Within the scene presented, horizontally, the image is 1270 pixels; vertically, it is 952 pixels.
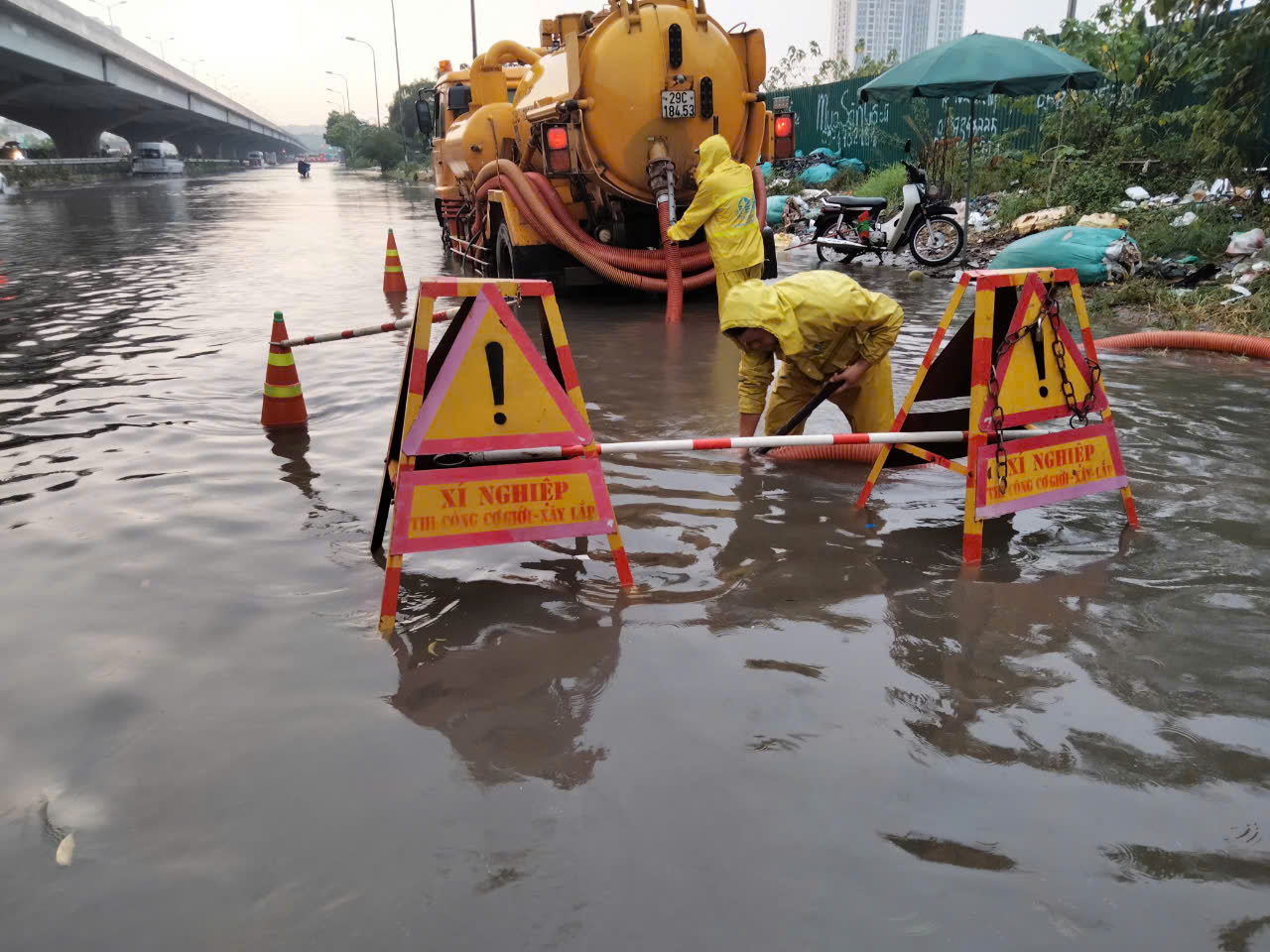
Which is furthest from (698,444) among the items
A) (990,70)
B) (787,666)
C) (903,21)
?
(903,21)

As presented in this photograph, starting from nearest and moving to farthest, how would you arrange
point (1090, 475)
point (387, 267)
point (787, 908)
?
point (787, 908) < point (1090, 475) < point (387, 267)

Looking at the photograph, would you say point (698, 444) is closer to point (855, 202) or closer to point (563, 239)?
point (563, 239)

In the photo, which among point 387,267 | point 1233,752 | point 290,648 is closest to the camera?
point 1233,752

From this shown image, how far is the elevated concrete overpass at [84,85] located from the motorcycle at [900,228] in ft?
93.7

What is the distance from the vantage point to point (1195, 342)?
709 cm

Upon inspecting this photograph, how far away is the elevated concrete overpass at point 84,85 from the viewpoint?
1262 inches

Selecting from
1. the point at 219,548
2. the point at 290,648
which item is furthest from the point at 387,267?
the point at 290,648

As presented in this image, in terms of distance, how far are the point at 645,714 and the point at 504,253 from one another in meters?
8.61

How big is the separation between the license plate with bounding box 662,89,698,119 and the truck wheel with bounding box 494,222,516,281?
2183mm

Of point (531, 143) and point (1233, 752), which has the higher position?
point (531, 143)

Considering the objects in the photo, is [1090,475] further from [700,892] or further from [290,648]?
[290,648]

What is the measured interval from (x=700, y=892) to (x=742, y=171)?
6839 millimetres

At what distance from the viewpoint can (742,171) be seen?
7867 mm

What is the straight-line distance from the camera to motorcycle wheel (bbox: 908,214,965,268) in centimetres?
1210
